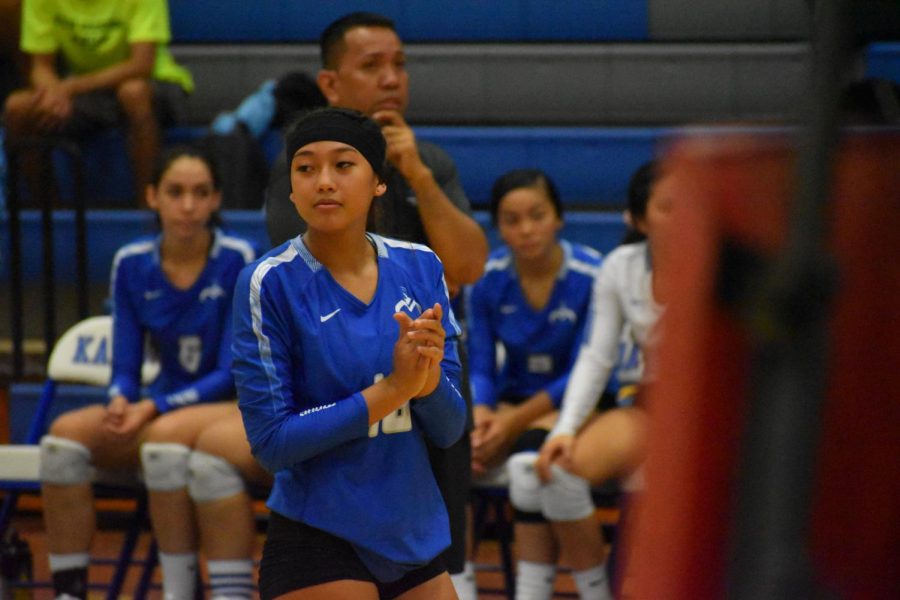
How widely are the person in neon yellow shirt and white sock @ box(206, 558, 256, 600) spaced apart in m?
3.04

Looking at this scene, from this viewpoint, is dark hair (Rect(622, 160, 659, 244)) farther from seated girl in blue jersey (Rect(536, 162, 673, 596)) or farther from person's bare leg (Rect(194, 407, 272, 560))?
person's bare leg (Rect(194, 407, 272, 560))

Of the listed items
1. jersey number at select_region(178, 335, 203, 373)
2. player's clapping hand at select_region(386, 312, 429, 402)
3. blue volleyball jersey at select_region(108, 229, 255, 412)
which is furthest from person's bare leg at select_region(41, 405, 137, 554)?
player's clapping hand at select_region(386, 312, 429, 402)

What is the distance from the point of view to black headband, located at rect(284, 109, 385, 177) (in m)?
2.59

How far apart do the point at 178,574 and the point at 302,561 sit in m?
2.04

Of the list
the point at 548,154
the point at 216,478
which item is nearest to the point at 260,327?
the point at 216,478

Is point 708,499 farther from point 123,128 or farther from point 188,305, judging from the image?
point 123,128

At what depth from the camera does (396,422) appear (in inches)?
101

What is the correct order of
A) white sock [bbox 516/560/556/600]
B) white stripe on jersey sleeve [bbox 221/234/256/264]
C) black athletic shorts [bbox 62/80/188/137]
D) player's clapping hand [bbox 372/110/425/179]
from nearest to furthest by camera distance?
player's clapping hand [bbox 372/110/425/179]
white sock [bbox 516/560/556/600]
white stripe on jersey sleeve [bbox 221/234/256/264]
black athletic shorts [bbox 62/80/188/137]

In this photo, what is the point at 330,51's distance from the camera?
126 inches

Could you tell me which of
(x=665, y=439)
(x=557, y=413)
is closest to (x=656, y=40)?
(x=557, y=413)

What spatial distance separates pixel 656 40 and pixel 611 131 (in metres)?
0.85

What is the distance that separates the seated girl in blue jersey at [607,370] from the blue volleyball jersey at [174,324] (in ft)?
3.89

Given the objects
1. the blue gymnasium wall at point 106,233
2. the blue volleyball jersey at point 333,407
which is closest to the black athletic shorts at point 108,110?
the blue gymnasium wall at point 106,233

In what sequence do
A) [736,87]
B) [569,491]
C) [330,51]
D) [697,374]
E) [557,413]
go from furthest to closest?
[736,87] → [557,413] → [569,491] → [330,51] → [697,374]
